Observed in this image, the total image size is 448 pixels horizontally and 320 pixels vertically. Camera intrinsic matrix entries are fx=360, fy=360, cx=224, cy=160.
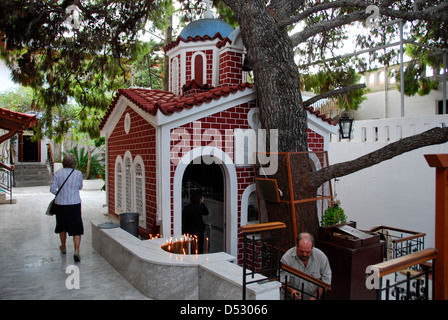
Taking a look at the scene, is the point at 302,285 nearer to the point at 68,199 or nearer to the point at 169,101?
the point at 68,199

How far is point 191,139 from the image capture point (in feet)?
24.6

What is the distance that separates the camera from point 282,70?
721 cm

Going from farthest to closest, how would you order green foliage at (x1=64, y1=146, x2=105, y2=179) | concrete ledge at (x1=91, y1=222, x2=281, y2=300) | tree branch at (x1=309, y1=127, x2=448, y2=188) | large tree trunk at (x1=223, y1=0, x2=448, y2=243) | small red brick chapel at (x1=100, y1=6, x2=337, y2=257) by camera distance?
green foliage at (x1=64, y1=146, x2=105, y2=179)
small red brick chapel at (x1=100, y1=6, x2=337, y2=257)
large tree trunk at (x1=223, y1=0, x2=448, y2=243)
tree branch at (x1=309, y1=127, x2=448, y2=188)
concrete ledge at (x1=91, y1=222, x2=281, y2=300)

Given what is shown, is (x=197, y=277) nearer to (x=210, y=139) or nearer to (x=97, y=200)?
(x=210, y=139)

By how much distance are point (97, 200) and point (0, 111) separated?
7.61 metres

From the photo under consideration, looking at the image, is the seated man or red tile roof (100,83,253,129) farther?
red tile roof (100,83,253,129)

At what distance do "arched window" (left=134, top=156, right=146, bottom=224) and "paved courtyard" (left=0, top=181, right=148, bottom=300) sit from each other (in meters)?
1.29

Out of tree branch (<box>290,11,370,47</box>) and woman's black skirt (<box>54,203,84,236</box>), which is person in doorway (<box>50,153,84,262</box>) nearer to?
woman's black skirt (<box>54,203,84,236</box>)

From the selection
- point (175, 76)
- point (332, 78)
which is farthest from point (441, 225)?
point (332, 78)

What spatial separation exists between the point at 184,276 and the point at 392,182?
7718mm

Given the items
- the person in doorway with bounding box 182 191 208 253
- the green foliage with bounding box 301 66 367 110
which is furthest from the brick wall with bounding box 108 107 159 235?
the green foliage with bounding box 301 66 367 110

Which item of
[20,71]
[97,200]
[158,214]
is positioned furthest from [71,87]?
[158,214]

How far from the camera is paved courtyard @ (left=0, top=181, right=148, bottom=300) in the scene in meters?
5.10

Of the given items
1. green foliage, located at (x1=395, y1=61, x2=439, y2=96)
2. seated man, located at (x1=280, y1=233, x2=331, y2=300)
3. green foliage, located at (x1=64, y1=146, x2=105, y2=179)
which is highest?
green foliage, located at (x1=395, y1=61, x2=439, y2=96)
